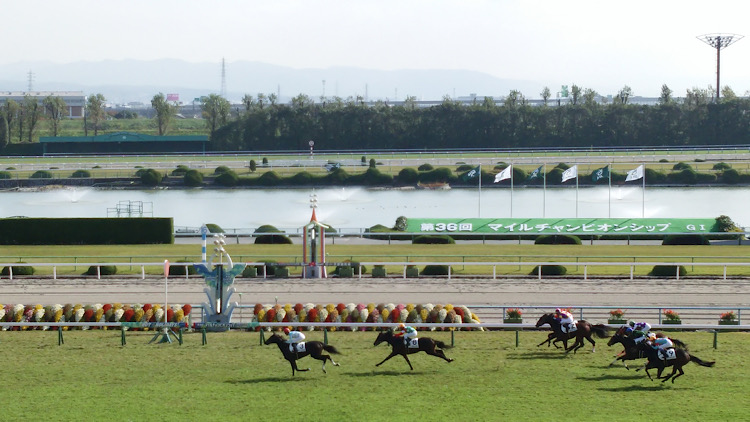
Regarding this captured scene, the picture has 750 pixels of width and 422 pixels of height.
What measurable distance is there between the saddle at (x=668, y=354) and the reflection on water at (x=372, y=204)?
31848 mm

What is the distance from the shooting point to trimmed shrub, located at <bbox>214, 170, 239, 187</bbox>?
208ft

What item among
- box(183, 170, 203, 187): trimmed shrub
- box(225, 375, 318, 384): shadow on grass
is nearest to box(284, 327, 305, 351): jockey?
box(225, 375, 318, 384): shadow on grass

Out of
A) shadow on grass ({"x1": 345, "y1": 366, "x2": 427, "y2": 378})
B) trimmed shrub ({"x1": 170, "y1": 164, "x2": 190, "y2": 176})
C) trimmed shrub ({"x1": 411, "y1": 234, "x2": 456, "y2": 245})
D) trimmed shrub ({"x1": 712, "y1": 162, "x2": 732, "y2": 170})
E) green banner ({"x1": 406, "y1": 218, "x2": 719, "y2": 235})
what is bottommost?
shadow on grass ({"x1": 345, "y1": 366, "x2": 427, "y2": 378})

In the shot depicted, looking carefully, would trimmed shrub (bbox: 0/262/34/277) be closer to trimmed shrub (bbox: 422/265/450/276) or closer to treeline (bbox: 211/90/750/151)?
trimmed shrub (bbox: 422/265/450/276)

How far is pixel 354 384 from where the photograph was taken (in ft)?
49.2

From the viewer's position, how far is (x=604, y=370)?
15.8m

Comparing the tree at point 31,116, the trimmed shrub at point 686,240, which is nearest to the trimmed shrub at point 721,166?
the trimmed shrub at point 686,240

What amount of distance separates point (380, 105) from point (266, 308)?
252 ft

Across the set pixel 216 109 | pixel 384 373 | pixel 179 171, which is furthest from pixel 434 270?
pixel 216 109

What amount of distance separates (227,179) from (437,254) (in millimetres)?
34997

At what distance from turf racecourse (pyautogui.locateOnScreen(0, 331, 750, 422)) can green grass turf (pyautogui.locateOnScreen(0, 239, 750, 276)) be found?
974 centimetres

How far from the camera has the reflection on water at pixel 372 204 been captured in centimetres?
4950

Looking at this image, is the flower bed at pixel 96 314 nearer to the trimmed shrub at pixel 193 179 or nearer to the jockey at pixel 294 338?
the jockey at pixel 294 338

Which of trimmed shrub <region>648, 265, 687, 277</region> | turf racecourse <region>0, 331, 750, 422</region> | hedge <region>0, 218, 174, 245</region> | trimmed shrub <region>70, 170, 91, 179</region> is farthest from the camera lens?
trimmed shrub <region>70, 170, 91, 179</region>
